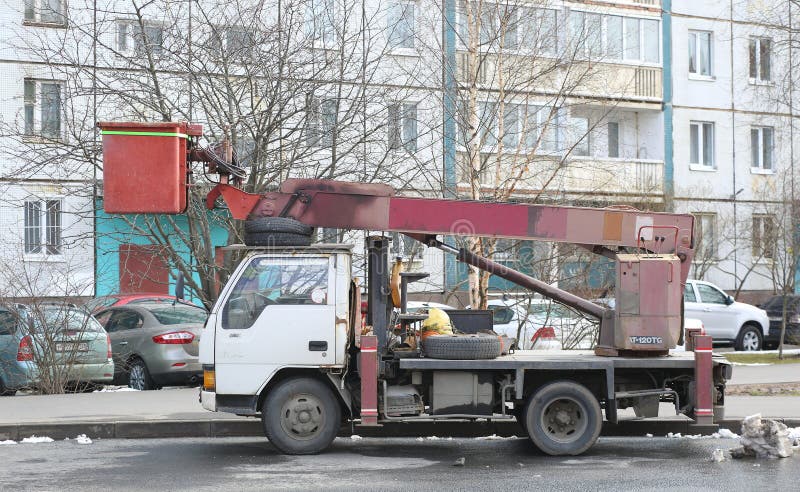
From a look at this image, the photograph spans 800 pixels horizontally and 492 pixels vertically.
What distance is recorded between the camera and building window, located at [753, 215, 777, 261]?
96.5 ft

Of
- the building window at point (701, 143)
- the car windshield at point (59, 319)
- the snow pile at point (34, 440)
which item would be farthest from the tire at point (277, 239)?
the building window at point (701, 143)

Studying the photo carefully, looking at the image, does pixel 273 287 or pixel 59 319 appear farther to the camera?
pixel 59 319

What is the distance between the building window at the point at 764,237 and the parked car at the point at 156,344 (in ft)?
57.9

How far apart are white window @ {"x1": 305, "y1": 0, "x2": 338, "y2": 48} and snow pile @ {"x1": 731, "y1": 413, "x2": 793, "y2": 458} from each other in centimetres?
847

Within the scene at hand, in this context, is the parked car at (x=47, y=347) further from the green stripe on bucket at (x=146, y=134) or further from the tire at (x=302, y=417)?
the green stripe on bucket at (x=146, y=134)

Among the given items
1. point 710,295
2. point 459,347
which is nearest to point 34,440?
point 459,347

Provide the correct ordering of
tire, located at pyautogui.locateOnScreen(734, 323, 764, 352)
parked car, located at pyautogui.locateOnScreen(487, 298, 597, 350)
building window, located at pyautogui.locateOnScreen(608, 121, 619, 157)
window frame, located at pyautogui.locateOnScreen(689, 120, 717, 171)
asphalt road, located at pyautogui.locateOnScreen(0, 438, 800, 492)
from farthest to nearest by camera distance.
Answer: window frame, located at pyautogui.locateOnScreen(689, 120, 717, 171) → building window, located at pyautogui.locateOnScreen(608, 121, 619, 157) → tire, located at pyautogui.locateOnScreen(734, 323, 764, 352) → parked car, located at pyautogui.locateOnScreen(487, 298, 597, 350) → asphalt road, located at pyautogui.locateOnScreen(0, 438, 800, 492)

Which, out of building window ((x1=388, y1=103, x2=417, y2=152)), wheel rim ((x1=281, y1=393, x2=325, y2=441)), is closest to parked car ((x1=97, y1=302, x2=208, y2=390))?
building window ((x1=388, y1=103, x2=417, y2=152))

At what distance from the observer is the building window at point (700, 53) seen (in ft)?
113

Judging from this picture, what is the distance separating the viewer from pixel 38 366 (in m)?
15.2

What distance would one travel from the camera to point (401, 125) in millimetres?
16922

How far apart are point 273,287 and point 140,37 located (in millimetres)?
6369

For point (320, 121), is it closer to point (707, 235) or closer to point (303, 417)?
point (303, 417)

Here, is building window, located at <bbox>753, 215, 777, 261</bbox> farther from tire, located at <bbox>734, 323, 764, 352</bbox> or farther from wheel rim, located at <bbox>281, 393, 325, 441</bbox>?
wheel rim, located at <bbox>281, 393, 325, 441</bbox>
